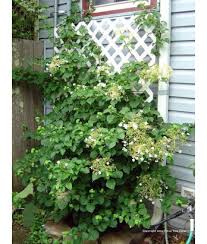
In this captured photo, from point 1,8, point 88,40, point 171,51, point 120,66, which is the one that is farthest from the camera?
point 88,40

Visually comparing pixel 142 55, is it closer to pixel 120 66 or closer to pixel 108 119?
pixel 120 66

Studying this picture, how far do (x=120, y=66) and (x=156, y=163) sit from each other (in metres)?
1.07

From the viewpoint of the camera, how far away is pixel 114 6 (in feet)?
13.5

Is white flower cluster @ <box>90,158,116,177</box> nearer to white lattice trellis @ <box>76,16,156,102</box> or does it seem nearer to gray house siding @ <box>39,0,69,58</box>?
white lattice trellis @ <box>76,16,156,102</box>

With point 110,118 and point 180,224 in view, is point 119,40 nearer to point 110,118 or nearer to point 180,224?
point 110,118

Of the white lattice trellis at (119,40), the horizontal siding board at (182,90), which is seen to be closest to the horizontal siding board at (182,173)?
the horizontal siding board at (182,90)

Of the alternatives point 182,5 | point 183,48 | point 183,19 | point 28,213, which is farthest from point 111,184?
point 182,5

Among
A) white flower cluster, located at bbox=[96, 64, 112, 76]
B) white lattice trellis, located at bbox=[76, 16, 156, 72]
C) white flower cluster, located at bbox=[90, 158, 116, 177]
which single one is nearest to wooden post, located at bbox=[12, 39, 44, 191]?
white lattice trellis, located at bbox=[76, 16, 156, 72]

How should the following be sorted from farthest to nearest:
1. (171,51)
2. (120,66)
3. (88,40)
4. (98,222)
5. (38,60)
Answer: (38,60) < (88,40) < (120,66) < (171,51) < (98,222)

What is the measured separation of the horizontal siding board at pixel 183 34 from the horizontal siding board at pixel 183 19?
0.04 m

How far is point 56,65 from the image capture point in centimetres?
405

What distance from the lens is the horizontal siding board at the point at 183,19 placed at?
343 centimetres

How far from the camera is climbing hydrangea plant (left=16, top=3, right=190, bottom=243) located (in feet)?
10.1
